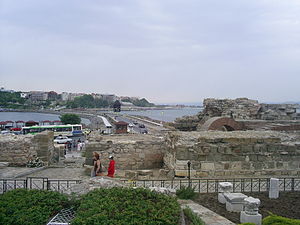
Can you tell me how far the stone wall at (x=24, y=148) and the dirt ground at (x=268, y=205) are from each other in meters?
8.32

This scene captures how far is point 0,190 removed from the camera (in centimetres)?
945

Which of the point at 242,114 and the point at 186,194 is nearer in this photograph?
the point at 186,194

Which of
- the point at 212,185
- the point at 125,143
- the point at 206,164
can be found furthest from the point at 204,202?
the point at 125,143

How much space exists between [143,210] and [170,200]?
109cm

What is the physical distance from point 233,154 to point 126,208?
7642mm

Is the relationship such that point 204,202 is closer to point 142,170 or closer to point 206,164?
point 206,164

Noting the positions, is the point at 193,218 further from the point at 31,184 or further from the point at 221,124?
the point at 221,124

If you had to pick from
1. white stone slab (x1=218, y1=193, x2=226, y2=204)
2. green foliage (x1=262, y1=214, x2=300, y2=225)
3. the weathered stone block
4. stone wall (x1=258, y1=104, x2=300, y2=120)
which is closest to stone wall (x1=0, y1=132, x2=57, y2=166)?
the weathered stone block

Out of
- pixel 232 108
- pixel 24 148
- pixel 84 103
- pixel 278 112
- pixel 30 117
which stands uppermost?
pixel 232 108

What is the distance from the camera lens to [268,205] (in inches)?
363

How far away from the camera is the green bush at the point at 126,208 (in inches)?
235

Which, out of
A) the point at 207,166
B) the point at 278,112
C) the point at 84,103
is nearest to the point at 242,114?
the point at 278,112

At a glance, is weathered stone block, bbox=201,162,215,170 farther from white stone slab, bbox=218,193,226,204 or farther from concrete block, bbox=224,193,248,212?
concrete block, bbox=224,193,248,212

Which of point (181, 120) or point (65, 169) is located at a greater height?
point (181, 120)
